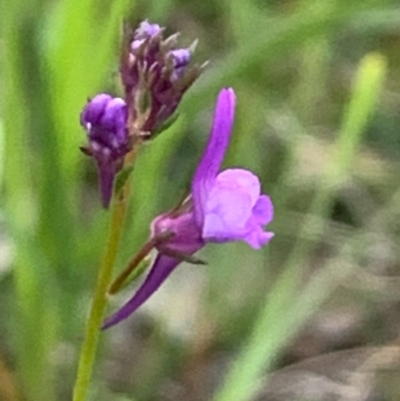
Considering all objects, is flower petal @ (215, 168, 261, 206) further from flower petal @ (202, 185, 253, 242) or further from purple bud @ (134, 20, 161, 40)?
purple bud @ (134, 20, 161, 40)

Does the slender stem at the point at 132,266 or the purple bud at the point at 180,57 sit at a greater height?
the purple bud at the point at 180,57

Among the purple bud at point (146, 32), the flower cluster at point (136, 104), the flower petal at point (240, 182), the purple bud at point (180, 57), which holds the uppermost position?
the purple bud at point (146, 32)

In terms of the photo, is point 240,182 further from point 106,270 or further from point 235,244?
point 235,244

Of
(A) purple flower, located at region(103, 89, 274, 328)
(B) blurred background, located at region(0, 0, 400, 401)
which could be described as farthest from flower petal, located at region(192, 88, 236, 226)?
(B) blurred background, located at region(0, 0, 400, 401)

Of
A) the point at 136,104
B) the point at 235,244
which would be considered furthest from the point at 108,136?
the point at 235,244

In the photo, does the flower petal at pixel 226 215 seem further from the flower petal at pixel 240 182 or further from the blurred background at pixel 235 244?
the blurred background at pixel 235 244

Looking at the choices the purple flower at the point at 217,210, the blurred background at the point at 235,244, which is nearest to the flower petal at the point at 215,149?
the purple flower at the point at 217,210

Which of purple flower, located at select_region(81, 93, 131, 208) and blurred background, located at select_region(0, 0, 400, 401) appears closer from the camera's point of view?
purple flower, located at select_region(81, 93, 131, 208)

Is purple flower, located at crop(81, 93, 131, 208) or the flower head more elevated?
the flower head
